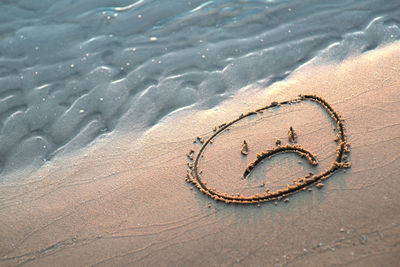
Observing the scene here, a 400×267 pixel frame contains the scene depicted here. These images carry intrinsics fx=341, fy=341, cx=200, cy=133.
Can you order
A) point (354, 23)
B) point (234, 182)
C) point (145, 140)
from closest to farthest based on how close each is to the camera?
point (234, 182) → point (145, 140) → point (354, 23)

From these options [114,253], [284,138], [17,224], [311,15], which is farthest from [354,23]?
[17,224]

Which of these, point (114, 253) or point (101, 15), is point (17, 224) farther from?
point (101, 15)

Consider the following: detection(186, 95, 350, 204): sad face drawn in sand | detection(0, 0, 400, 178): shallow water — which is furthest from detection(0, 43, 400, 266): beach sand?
detection(0, 0, 400, 178): shallow water

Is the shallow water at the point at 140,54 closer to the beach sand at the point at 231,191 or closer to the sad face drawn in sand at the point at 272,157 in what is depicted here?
the beach sand at the point at 231,191

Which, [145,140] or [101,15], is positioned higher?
[101,15]

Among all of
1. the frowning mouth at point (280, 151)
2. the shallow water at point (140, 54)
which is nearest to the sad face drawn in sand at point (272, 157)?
the frowning mouth at point (280, 151)

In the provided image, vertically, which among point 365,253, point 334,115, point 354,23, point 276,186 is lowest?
point 365,253

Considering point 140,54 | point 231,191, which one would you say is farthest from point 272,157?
point 140,54
